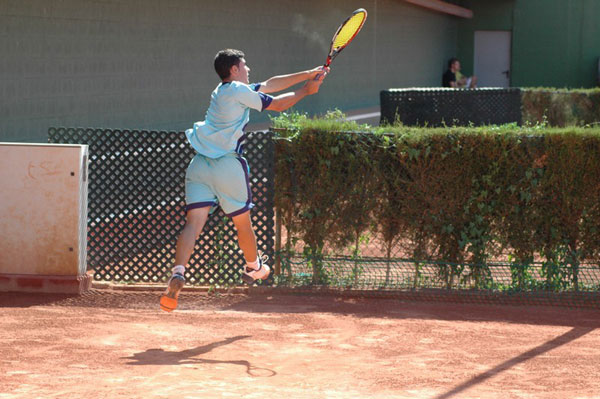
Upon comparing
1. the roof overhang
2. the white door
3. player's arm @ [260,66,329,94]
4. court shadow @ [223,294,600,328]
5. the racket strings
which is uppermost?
the roof overhang

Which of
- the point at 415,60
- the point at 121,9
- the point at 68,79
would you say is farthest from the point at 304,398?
the point at 415,60

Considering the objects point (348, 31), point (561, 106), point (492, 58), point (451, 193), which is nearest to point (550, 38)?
point (492, 58)

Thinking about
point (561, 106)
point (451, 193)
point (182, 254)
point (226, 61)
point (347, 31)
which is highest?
point (561, 106)

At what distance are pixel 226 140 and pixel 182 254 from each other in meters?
0.87

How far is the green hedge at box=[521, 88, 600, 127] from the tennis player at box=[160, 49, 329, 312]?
1360 cm

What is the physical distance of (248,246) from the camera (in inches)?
275

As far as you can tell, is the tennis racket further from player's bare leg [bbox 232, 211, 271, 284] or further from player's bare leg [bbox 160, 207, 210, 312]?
player's bare leg [bbox 160, 207, 210, 312]

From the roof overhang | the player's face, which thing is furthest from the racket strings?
the roof overhang

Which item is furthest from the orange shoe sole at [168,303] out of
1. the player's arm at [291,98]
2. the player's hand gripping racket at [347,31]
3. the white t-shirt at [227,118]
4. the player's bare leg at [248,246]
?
the player's hand gripping racket at [347,31]

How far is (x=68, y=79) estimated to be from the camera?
11.5m

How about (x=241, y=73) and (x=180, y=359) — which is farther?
(x=241, y=73)

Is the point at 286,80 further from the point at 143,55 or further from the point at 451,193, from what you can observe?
the point at 143,55

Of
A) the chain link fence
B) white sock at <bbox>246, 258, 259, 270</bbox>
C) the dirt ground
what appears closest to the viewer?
the dirt ground

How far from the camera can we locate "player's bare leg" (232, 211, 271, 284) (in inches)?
271
